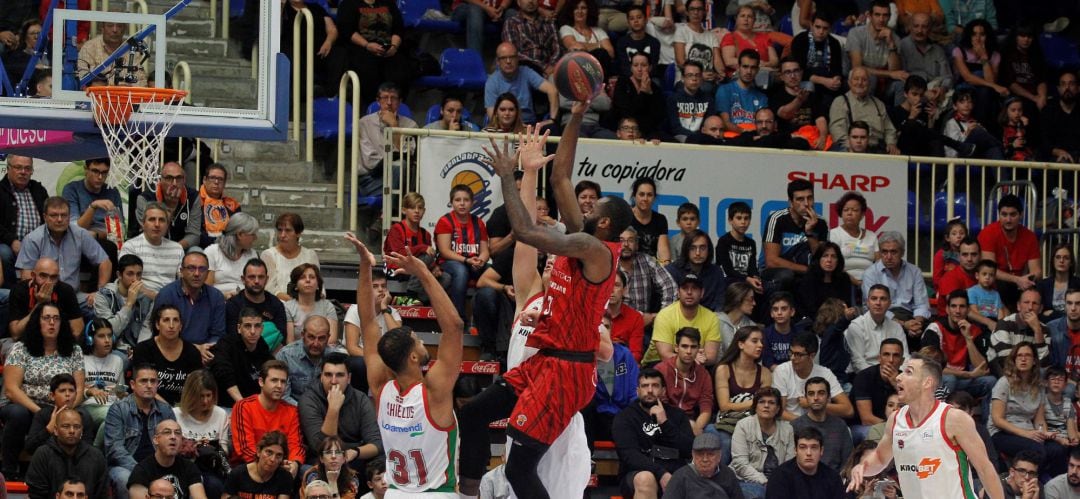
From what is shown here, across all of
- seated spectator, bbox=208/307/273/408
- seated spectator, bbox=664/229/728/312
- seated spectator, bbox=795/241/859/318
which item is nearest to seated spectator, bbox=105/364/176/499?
seated spectator, bbox=208/307/273/408

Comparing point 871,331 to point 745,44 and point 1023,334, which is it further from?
point 745,44

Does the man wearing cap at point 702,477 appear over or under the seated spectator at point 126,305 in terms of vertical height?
under

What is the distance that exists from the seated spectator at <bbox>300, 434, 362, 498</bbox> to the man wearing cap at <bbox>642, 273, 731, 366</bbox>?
3.28 m

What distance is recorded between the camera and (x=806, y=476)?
14.4m

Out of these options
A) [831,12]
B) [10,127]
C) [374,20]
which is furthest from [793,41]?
[10,127]

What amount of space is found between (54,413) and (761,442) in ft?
19.3

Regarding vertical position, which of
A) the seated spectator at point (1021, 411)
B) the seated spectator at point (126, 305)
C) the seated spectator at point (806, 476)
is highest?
the seated spectator at point (126, 305)

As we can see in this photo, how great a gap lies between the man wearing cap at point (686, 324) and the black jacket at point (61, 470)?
515 centimetres

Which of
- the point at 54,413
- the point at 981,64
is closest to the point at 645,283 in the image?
the point at 54,413

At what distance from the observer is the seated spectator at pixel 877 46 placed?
66.0ft

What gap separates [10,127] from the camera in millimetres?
11609

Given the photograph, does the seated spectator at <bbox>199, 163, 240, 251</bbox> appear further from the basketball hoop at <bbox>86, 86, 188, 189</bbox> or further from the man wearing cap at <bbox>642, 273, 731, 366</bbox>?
the man wearing cap at <bbox>642, 273, 731, 366</bbox>

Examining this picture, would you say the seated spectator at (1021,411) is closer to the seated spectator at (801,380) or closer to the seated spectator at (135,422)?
the seated spectator at (801,380)

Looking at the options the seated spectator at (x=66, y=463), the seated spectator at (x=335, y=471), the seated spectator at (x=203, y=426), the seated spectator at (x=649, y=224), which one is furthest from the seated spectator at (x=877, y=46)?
the seated spectator at (x=66, y=463)
